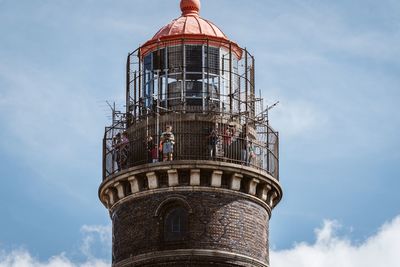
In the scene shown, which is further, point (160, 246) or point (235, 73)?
point (235, 73)

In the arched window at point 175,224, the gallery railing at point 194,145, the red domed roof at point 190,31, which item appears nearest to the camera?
the arched window at point 175,224

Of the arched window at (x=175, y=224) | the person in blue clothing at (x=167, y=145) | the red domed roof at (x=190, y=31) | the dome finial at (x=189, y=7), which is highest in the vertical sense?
the dome finial at (x=189, y=7)

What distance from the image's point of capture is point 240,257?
4850 cm

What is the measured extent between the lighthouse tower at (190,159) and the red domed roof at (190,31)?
3 cm

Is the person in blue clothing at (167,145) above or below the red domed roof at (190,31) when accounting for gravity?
below

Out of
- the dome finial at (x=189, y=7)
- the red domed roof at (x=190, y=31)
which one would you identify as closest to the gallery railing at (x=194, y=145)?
the red domed roof at (x=190, y=31)

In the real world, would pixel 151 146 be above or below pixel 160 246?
above

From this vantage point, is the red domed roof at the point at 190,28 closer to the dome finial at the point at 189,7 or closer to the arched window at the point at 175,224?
the dome finial at the point at 189,7

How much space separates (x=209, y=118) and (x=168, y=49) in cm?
326

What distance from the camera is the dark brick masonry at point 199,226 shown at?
48.4m

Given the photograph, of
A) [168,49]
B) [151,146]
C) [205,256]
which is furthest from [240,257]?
[168,49]

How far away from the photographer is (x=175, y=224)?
48812 mm

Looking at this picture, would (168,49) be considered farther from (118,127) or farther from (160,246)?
(160,246)

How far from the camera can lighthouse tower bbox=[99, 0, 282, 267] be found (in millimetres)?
48656
